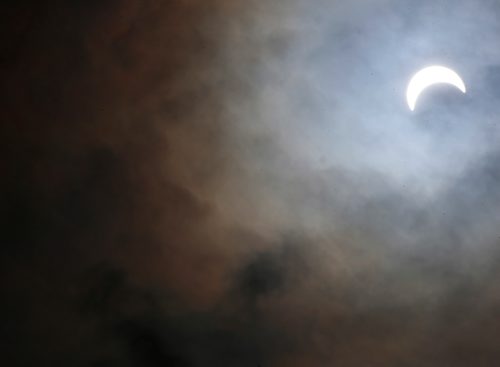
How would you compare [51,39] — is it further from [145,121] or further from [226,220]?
[226,220]

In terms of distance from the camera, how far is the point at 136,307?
449 inches

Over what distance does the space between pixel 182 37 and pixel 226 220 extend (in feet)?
11.3

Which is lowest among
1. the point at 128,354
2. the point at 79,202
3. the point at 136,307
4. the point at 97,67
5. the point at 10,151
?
the point at 128,354

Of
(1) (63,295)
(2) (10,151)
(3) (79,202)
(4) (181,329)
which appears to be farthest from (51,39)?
(4) (181,329)

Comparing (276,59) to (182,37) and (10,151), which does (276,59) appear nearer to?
(182,37)

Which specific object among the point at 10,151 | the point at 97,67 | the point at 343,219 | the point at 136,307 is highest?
the point at 97,67

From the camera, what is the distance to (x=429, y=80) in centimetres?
996

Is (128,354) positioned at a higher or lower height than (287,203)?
lower

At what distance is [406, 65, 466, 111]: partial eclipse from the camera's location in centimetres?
992

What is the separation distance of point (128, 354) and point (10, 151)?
4506 millimetres

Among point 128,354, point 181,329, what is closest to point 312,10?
point 181,329

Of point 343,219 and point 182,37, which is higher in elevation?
point 182,37

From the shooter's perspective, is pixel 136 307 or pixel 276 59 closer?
pixel 276 59

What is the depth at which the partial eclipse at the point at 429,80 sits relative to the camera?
9.92 m
